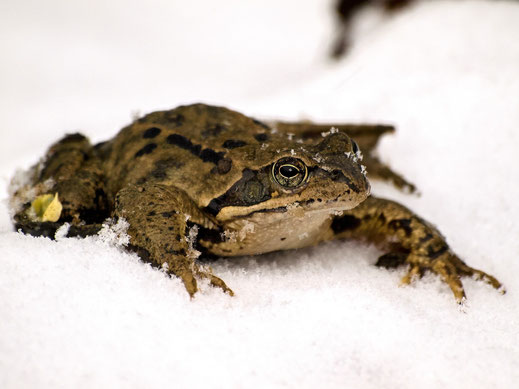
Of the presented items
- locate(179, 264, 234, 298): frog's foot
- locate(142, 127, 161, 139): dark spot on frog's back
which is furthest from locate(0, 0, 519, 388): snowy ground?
locate(142, 127, 161, 139): dark spot on frog's back

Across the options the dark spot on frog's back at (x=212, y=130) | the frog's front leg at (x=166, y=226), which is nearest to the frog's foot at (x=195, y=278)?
the frog's front leg at (x=166, y=226)

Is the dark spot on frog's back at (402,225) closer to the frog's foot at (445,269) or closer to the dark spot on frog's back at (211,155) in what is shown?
the frog's foot at (445,269)

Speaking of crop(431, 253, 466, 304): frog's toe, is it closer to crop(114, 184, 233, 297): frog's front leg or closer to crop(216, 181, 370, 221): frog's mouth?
crop(216, 181, 370, 221): frog's mouth

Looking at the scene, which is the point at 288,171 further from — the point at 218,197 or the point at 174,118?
the point at 174,118

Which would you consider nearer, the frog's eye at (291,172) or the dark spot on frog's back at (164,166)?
the frog's eye at (291,172)

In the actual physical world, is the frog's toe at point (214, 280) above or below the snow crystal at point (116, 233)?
below

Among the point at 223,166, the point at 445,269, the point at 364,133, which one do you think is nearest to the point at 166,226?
the point at 223,166

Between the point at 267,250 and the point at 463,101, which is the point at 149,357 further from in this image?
the point at 463,101
